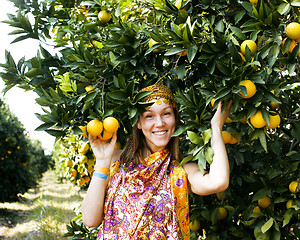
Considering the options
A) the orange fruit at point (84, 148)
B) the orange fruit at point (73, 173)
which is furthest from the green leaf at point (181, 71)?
the orange fruit at point (73, 173)

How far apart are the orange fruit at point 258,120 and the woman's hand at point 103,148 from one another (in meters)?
0.75

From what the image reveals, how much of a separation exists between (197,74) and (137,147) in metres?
0.56

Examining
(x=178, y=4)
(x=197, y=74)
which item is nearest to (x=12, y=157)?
(x=197, y=74)

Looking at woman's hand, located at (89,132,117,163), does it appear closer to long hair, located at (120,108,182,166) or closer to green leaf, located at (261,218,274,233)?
long hair, located at (120,108,182,166)

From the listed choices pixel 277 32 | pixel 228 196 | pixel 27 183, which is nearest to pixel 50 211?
pixel 27 183

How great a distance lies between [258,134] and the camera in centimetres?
146

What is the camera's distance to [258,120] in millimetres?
1393

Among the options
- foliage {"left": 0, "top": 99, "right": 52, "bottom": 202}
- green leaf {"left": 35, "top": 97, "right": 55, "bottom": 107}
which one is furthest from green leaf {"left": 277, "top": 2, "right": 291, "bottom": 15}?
foliage {"left": 0, "top": 99, "right": 52, "bottom": 202}

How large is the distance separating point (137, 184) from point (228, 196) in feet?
3.20

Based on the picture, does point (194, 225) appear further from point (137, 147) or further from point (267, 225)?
point (137, 147)

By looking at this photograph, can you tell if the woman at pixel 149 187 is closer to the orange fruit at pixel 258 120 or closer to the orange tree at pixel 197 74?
the orange tree at pixel 197 74

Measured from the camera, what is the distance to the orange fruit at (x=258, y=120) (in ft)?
4.56

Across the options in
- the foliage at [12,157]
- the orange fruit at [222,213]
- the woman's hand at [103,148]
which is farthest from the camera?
the foliage at [12,157]

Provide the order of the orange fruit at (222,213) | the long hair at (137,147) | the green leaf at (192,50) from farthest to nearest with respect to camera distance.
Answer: the orange fruit at (222,213)
the long hair at (137,147)
the green leaf at (192,50)
